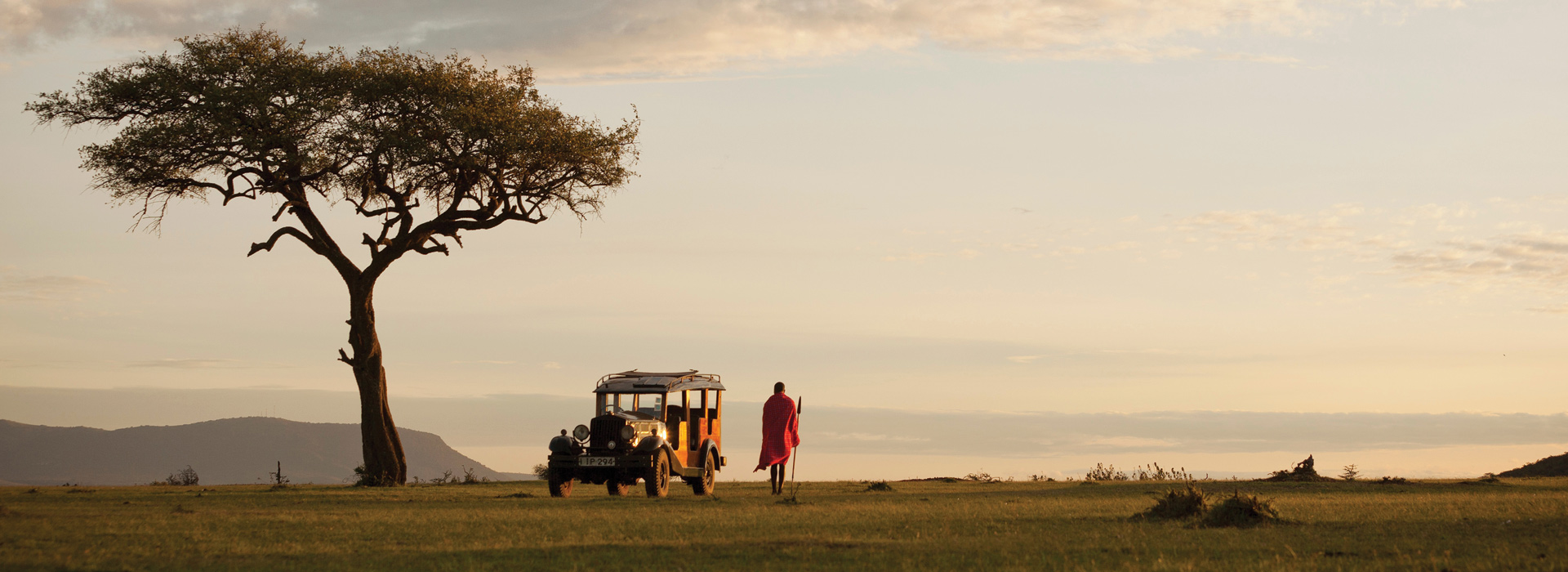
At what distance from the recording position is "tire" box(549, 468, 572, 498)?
80.1 feet

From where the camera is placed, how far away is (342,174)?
33.6 meters

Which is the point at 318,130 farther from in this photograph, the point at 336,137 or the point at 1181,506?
the point at 1181,506

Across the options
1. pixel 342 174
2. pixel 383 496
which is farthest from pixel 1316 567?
pixel 342 174

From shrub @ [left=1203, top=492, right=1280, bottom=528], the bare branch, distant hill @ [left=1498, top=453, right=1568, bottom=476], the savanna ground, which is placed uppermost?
the bare branch

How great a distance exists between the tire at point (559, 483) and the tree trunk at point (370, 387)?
8795 mm

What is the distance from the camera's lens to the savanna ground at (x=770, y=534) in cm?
1250

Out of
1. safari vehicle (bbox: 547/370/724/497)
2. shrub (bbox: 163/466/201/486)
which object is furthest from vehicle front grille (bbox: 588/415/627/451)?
shrub (bbox: 163/466/201/486)

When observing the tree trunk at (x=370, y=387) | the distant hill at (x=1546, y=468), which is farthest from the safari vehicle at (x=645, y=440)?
the distant hill at (x=1546, y=468)

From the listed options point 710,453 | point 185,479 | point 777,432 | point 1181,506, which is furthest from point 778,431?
point 185,479

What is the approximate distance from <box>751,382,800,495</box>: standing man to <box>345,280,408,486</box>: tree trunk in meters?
11.6

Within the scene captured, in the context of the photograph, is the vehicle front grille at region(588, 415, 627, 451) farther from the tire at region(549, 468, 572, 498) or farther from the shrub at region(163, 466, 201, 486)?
the shrub at region(163, 466, 201, 486)

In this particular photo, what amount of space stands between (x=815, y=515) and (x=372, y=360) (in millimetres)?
17512

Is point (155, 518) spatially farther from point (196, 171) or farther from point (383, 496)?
point (196, 171)

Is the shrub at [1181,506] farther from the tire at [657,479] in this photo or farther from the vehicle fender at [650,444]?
the vehicle fender at [650,444]
